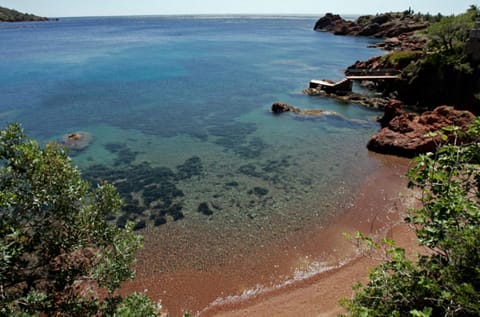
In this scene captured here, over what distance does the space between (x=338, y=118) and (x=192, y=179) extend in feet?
66.8

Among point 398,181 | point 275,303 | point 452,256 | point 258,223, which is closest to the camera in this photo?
point 452,256

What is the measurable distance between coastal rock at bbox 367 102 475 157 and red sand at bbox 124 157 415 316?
32.4ft

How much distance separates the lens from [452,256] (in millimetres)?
6941

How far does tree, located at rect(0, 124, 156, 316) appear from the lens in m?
7.35

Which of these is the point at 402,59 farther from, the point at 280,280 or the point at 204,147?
the point at 280,280

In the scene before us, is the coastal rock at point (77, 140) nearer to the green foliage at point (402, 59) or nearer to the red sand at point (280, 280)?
the red sand at point (280, 280)

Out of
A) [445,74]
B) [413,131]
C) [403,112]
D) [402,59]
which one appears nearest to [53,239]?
[413,131]

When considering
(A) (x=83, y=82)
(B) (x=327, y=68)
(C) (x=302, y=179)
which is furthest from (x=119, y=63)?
(C) (x=302, y=179)

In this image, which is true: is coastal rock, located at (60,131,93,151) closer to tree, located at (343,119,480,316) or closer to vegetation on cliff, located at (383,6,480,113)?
tree, located at (343,119,480,316)

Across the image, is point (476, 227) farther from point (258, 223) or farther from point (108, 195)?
point (258, 223)

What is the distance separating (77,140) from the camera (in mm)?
28812

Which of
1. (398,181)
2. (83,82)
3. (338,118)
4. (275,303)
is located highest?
(83,82)

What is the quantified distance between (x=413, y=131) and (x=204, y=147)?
1836 cm

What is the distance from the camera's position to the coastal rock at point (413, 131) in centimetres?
2552
